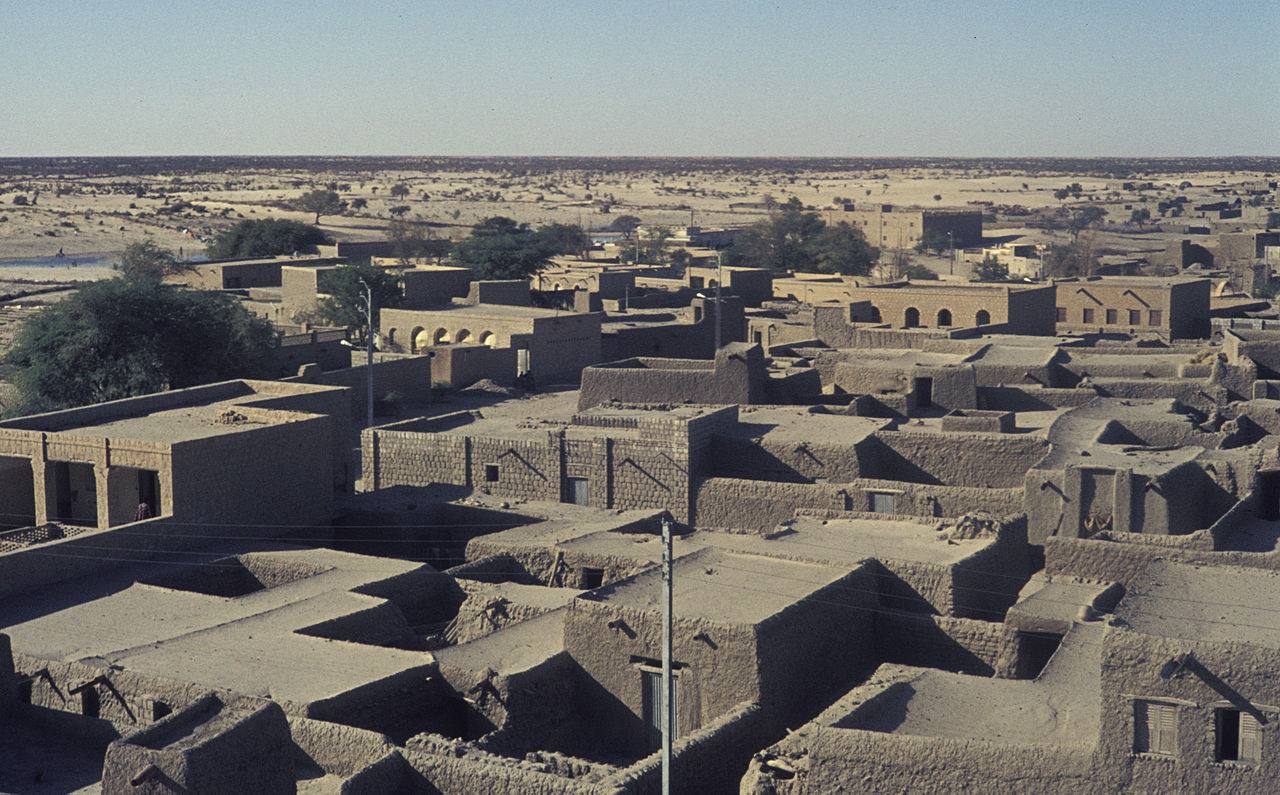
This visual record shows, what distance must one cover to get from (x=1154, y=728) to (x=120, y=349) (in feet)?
79.0

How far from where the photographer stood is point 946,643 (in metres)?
17.8

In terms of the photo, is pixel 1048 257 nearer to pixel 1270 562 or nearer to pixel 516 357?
pixel 516 357

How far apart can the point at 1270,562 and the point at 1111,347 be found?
16.9 m

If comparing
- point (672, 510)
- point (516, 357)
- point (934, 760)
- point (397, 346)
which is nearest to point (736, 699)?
point (934, 760)

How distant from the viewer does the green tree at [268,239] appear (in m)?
63.4

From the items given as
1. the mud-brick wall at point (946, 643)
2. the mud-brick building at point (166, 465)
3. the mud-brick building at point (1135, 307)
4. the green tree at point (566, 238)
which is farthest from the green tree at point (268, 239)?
the mud-brick wall at point (946, 643)

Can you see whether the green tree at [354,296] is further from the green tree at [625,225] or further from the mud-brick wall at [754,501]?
the green tree at [625,225]

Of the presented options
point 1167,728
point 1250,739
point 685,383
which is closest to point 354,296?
point 685,383

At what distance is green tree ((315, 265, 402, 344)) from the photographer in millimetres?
43625

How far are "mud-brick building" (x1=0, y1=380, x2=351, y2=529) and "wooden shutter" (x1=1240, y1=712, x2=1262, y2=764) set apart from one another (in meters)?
13.2

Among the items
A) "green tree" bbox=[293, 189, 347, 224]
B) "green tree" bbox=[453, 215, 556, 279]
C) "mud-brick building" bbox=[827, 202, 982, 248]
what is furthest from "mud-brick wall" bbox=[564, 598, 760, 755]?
"green tree" bbox=[293, 189, 347, 224]

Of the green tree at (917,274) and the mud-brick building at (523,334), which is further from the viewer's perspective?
the green tree at (917,274)

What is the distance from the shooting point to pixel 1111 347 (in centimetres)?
3366

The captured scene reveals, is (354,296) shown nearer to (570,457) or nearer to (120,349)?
(120,349)
